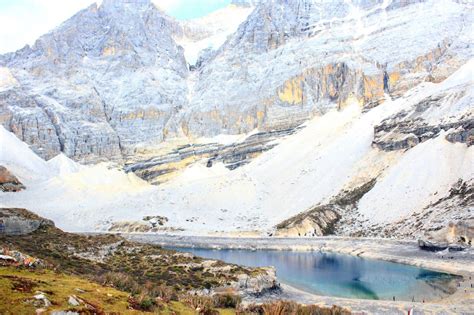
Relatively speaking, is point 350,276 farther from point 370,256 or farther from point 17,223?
point 17,223

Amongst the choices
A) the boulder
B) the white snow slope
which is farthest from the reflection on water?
the boulder

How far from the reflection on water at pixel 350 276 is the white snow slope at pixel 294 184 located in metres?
27.2

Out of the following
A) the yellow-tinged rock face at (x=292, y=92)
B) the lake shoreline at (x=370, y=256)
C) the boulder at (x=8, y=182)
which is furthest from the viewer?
the yellow-tinged rock face at (x=292, y=92)

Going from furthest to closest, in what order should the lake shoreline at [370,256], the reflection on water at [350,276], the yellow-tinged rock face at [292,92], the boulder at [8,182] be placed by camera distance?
the yellow-tinged rock face at [292,92]
the boulder at [8,182]
the reflection on water at [350,276]
the lake shoreline at [370,256]

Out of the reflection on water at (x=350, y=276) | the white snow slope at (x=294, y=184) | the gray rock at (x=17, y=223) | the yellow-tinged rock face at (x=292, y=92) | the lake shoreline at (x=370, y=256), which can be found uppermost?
the yellow-tinged rock face at (x=292, y=92)

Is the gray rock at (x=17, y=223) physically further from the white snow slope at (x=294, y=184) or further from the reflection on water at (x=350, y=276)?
the white snow slope at (x=294, y=184)

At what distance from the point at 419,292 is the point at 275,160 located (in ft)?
368

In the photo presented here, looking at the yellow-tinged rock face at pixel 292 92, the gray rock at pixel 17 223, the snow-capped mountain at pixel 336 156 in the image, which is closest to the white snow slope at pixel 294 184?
the snow-capped mountain at pixel 336 156

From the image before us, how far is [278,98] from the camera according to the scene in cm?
19075

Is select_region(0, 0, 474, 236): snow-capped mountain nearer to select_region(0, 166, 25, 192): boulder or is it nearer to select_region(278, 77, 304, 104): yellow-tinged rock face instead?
select_region(278, 77, 304, 104): yellow-tinged rock face

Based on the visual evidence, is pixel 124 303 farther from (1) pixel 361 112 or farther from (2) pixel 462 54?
(2) pixel 462 54

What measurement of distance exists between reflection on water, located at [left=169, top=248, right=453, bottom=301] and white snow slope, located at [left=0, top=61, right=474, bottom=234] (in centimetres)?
2721

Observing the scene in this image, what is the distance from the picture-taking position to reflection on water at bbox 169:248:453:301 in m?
43.8

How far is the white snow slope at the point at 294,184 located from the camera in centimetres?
9806
